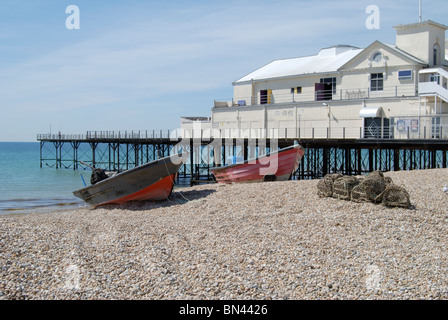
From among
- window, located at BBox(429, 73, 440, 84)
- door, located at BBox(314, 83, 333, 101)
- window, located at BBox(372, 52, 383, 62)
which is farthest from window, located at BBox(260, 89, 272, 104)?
window, located at BBox(429, 73, 440, 84)

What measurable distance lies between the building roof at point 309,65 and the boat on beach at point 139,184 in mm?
17404

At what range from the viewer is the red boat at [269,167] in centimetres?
2266

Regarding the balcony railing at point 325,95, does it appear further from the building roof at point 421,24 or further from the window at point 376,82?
the building roof at point 421,24

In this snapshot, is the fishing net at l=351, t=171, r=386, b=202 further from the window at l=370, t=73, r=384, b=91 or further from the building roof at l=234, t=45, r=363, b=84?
the building roof at l=234, t=45, r=363, b=84

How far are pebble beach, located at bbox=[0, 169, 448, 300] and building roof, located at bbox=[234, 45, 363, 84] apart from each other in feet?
67.9

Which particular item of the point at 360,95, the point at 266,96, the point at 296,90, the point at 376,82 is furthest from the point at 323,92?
the point at 266,96

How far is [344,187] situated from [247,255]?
5979 mm

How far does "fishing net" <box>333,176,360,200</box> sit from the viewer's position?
1449 centimetres

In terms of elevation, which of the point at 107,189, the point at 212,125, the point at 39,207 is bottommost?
the point at 39,207

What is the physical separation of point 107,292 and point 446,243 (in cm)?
717

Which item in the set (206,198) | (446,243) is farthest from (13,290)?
(206,198)

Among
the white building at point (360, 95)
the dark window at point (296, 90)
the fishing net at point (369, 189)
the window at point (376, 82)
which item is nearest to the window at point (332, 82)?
the white building at point (360, 95)

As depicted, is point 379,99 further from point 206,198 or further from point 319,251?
point 319,251

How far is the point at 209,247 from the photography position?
10.4m
